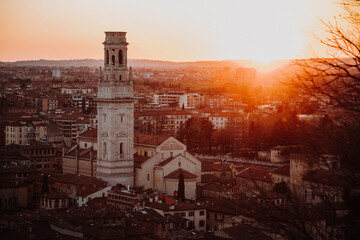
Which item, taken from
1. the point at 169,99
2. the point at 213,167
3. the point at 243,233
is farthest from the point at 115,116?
the point at 169,99

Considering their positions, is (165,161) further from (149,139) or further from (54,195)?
(54,195)

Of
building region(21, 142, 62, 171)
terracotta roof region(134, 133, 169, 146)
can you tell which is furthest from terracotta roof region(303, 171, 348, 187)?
building region(21, 142, 62, 171)

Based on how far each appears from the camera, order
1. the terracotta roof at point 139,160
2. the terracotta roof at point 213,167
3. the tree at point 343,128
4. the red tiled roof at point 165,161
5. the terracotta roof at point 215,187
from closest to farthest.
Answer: the tree at point 343,128 → the terracotta roof at point 215,187 → the red tiled roof at point 165,161 → the terracotta roof at point 139,160 → the terracotta roof at point 213,167

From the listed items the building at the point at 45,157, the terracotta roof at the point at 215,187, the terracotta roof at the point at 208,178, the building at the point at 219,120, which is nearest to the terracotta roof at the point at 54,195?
the terracotta roof at the point at 215,187

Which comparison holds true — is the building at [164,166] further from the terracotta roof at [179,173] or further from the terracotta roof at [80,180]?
the terracotta roof at [80,180]

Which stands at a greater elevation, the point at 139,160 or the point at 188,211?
the point at 139,160

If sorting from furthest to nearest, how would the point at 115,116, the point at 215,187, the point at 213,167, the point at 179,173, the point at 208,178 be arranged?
the point at 213,167 < the point at 208,178 < the point at 215,187 < the point at 115,116 < the point at 179,173

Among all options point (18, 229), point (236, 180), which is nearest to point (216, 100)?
point (236, 180)
